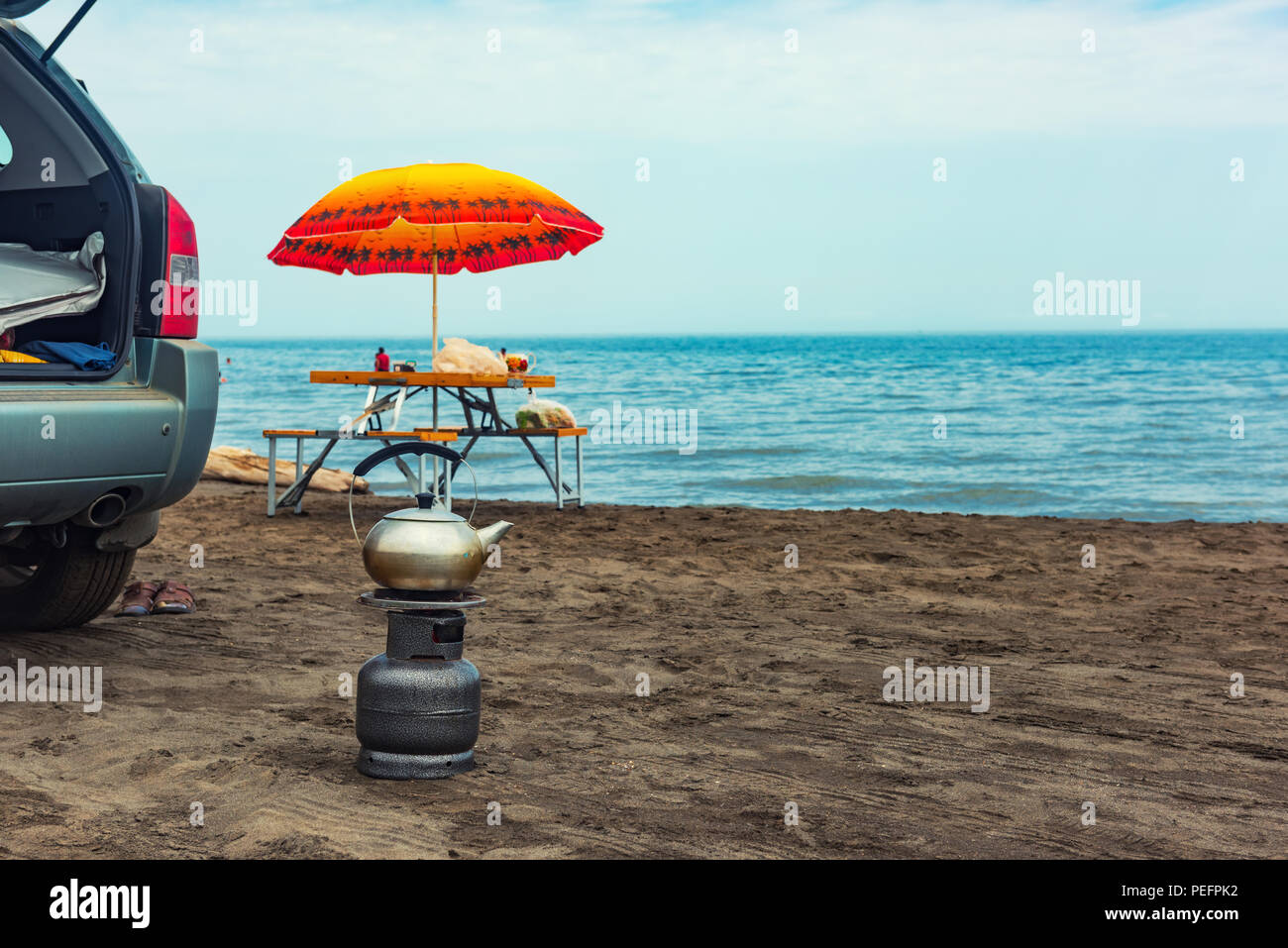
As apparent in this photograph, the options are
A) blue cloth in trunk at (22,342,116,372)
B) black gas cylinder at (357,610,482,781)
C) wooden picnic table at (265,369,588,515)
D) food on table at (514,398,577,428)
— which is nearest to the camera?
black gas cylinder at (357,610,482,781)

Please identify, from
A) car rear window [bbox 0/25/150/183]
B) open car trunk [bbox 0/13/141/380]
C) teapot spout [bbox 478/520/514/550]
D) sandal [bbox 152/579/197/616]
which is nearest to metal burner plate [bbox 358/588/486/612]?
teapot spout [bbox 478/520/514/550]

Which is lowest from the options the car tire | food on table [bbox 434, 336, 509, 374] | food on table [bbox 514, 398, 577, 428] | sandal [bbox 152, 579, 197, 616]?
sandal [bbox 152, 579, 197, 616]

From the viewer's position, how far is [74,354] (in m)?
4.11

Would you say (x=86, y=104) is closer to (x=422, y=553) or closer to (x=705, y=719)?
(x=422, y=553)

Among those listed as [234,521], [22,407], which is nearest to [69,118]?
[22,407]

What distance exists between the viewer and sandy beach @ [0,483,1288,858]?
10.1 feet

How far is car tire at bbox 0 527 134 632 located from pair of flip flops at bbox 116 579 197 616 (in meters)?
0.48

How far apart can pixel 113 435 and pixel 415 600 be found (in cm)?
118

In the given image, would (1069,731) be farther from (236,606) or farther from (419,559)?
(236,606)

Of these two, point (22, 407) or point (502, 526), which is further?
point (502, 526)

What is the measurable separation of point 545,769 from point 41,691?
1.90 metres

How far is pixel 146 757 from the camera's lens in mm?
3615

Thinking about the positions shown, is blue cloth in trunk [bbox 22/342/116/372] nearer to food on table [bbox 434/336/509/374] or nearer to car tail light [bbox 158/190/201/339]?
car tail light [bbox 158/190/201/339]

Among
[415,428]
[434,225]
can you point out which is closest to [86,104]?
[434,225]
